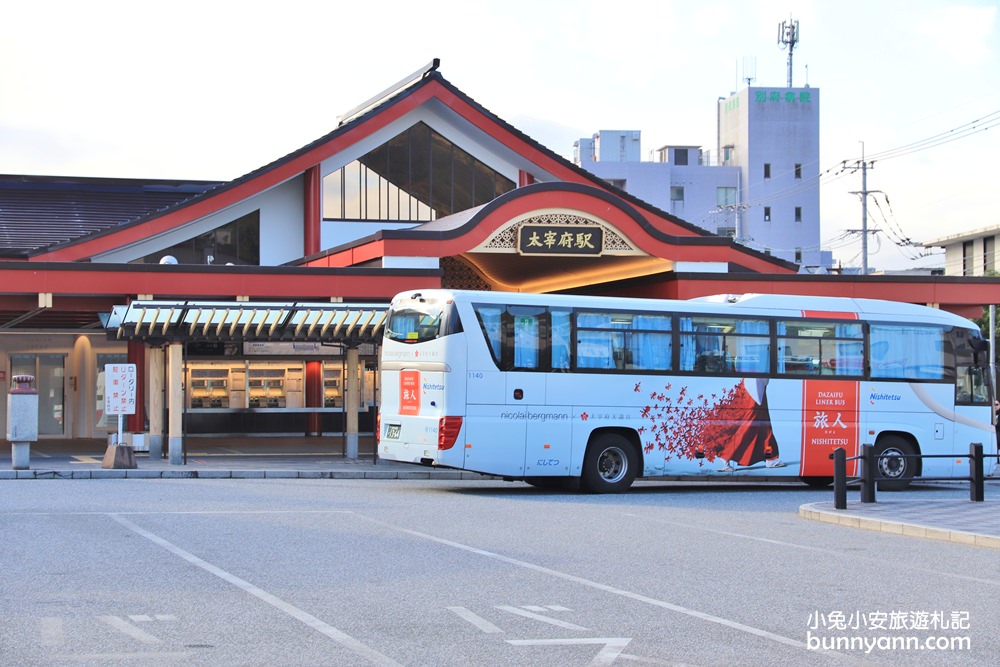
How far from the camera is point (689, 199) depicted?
84.4 m

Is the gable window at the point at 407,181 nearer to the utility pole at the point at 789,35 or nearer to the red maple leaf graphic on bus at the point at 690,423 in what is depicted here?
the red maple leaf graphic on bus at the point at 690,423

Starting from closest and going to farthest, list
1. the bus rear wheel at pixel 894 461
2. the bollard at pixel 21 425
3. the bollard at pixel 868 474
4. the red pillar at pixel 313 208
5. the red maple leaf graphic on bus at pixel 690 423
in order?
1. the bollard at pixel 868 474
2. the red maple leaf graphic on bus at pixel 690 423
3. the bollard at pixel 21 425
4. the bus rear wheel at pixel 894 461
5. the red pillar at pixel 313 208

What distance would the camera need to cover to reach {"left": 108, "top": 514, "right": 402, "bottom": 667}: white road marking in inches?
287

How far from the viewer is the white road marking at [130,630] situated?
7.53 metres

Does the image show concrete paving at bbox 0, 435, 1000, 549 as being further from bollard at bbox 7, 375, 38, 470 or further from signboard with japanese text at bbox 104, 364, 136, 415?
signboard with japanese text at bbox 104, 364, 136, 415

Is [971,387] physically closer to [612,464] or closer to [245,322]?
[612,464]

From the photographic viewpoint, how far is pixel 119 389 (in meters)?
23.5

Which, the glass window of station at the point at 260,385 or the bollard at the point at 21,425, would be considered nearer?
the bollard at the point at 21,425

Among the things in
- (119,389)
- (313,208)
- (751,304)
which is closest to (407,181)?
(313,208)

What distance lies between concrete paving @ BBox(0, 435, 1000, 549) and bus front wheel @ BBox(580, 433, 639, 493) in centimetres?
332

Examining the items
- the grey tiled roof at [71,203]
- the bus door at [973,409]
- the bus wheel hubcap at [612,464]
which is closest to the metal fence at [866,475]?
the bus wheel hubcap at [612,464]

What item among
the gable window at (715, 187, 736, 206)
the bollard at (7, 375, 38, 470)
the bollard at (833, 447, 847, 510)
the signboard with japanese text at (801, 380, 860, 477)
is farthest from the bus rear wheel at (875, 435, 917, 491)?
the gable window at (715, 187, 736, 206)

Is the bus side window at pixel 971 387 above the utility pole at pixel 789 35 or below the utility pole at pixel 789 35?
below

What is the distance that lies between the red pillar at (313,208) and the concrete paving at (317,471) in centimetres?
537
